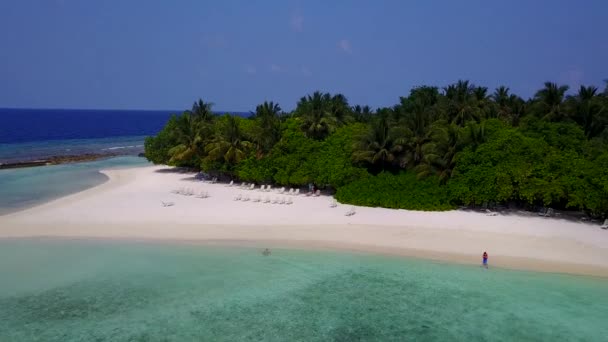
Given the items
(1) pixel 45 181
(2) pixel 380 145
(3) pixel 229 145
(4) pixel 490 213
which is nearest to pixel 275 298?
(4) pixel 490 213

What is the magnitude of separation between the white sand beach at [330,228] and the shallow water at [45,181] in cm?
300

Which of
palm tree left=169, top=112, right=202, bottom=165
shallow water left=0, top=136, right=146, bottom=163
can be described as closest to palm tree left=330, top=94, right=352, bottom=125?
palm tree left=169, top=112, right=202, bottom=165

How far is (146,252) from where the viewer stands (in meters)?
21.9

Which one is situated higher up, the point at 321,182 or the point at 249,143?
the point at 249,143

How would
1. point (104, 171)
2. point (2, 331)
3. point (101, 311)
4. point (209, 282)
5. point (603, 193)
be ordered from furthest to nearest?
point (104, 171)
point (603, 193)
point (209, 282)
point (101, 311)
point (2, 331)

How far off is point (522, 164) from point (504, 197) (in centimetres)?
244

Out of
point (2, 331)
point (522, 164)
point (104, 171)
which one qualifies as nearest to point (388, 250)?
point (522, 164)

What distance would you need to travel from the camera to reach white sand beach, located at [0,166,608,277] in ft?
70.2

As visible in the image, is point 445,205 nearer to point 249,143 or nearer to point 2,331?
point 249,143

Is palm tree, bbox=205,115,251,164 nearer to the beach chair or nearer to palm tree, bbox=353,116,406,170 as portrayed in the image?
palm tree, bbox=353,116,406,170

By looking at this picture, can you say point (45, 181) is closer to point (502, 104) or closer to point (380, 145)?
point (380, 145)

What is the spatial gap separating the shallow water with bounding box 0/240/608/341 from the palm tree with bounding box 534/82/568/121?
21231 mm

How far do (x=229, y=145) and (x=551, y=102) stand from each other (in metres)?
26.6

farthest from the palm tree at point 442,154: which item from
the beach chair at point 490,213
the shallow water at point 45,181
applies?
the shallow water at point 45,181
